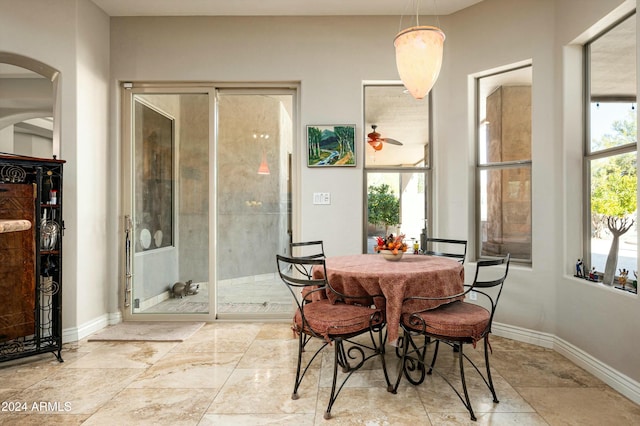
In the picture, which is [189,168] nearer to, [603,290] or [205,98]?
[205,98]

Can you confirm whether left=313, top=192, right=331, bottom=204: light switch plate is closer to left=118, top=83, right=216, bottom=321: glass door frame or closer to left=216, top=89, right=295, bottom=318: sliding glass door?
left=216, top=89, right=295, bottom=318: sliding glass door

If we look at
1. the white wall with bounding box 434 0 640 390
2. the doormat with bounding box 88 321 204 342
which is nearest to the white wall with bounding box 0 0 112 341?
the doormat with bounding box 88 321 204 342

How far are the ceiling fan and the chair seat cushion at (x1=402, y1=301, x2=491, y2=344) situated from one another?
6.76 ft

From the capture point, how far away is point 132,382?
7.98ft

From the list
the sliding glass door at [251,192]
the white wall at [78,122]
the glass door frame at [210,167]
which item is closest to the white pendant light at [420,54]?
the glass door frame at [210,167]

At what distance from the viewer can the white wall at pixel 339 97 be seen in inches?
114

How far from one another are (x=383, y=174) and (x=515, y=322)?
1.92m

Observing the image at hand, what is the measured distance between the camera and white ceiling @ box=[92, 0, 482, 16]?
3475 millimetres

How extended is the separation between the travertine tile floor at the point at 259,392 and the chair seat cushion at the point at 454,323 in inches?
17.6

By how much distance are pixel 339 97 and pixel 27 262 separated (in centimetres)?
314

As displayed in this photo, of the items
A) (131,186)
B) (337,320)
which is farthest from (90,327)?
(337,320)

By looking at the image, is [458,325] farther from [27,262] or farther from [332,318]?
[27,262]

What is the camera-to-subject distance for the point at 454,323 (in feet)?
6.68

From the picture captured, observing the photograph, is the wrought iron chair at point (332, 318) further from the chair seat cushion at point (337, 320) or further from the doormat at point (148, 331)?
the doormat at point (148, 331)
